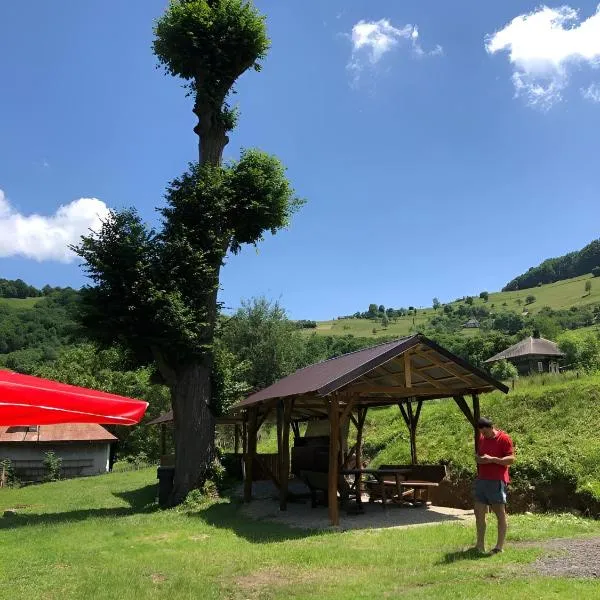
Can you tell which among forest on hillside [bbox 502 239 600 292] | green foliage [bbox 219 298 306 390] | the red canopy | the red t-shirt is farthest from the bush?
forest on hillside [bbox 502 239 600 292]

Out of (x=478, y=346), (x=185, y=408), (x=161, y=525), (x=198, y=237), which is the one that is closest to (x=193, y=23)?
(x=198, y=237)

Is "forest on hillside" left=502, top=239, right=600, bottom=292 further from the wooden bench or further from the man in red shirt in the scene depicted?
the man in red shirt

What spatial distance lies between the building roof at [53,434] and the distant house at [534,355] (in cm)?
3155

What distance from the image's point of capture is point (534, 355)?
45.1 meters

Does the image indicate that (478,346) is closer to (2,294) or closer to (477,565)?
(477,565)

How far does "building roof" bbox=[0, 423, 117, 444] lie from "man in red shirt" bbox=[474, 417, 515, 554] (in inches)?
1054

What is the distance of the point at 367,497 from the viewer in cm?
1547

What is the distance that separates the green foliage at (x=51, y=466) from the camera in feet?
98.7

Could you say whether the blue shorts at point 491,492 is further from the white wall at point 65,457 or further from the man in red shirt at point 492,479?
the white wall at point 65,457

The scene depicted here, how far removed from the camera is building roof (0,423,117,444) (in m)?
30.6

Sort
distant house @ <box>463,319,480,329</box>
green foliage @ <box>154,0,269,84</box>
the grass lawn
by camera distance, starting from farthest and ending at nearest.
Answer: distant house @ <box>463,319,480,329</box> → green foliage @ <box>154,0,269,84</box> → the grass lawn

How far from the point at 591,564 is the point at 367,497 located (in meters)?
9.50

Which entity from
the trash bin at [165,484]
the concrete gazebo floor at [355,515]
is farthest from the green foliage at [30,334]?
the concrete gazebo floor at [355,515]

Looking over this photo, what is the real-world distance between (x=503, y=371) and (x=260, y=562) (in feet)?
126
